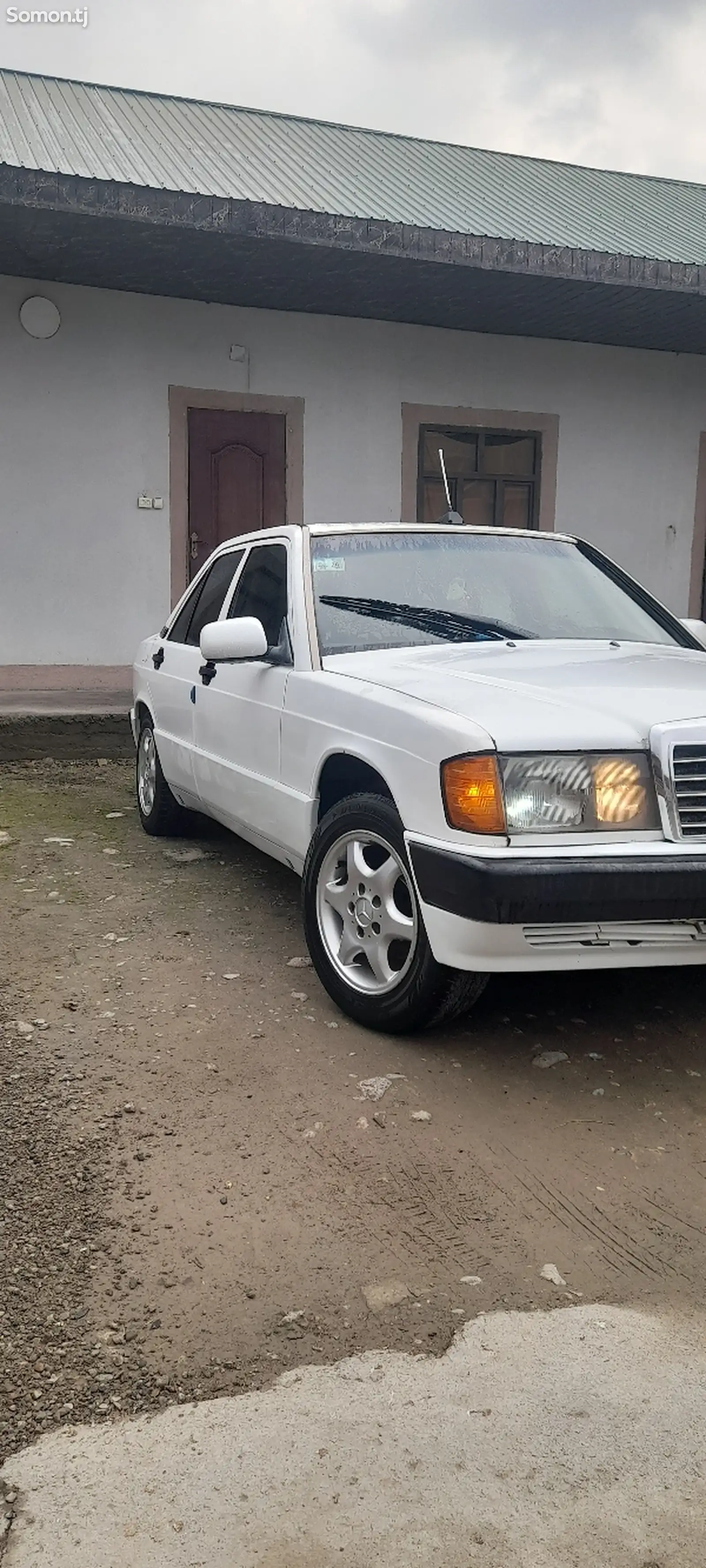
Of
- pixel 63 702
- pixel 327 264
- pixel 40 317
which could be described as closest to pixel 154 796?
pixel 63 702

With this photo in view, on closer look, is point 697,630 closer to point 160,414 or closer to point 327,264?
point 327,264

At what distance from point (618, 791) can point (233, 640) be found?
1.56 meters

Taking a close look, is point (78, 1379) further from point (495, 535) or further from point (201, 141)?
point (201, 141)

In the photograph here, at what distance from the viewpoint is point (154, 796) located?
5.72 metres

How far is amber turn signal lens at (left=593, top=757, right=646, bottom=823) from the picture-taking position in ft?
9.28

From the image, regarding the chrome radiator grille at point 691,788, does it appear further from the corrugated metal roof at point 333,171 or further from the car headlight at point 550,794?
the corrugated metal roof at point 333,171

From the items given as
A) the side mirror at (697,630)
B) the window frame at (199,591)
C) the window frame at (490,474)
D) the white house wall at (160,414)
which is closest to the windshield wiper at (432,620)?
the side mirror at (697,630)

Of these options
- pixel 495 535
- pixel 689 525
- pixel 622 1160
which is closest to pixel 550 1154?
pixel 622 1160

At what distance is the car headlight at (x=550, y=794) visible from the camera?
9.16ft

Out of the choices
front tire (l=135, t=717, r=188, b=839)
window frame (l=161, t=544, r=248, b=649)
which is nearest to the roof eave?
window frame (l=161, t=544, r=248, b=649)

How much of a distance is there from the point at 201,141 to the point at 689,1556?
10.7m

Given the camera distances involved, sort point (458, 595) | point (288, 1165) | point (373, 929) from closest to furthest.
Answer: point (288, 1165) → point (373, 929) → point (458, 595)

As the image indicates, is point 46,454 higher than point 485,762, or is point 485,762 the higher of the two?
point 46,454

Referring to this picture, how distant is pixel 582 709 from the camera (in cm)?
293
